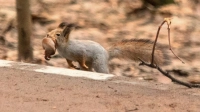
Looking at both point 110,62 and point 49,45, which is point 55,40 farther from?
point 110,62

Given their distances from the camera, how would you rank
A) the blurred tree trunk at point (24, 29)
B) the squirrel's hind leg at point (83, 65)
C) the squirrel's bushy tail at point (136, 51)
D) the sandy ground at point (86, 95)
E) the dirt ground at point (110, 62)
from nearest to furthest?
1. the sandy ground at point (86, 95)
2. the dirt ground at point (110, 62)
3. the squirrel's bushy tail at point (136, 51)
4. the squirrel's hind leg at point (83, 65)
5. the blurred tree trunk at point (24, 29)

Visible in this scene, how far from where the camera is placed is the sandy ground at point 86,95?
12.3 ft

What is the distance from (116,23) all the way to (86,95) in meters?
5.32

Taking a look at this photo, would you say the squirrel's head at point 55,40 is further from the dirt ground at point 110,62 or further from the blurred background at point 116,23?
the blurred background at point 116,23

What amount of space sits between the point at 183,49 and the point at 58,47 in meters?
2.90

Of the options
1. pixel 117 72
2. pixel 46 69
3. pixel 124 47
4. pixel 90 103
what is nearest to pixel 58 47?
pixel 124 47

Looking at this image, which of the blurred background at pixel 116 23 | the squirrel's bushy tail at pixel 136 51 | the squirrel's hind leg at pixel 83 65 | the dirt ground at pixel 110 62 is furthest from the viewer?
the blurred background at pixel 116 23

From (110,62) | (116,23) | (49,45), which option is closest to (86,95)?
(49,45)

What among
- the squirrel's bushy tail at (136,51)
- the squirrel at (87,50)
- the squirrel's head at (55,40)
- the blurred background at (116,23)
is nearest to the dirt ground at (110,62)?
the blurred background at (116,23)

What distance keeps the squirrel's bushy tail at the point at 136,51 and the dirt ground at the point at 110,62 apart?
0.36 m

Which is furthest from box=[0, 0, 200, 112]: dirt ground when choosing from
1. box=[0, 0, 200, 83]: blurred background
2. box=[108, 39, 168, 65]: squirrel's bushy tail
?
box=[108, 39, 168, 65]: squirrel's bushy tail

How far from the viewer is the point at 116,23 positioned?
926cm

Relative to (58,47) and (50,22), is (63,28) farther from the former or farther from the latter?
(50,22)

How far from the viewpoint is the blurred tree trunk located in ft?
21.9
